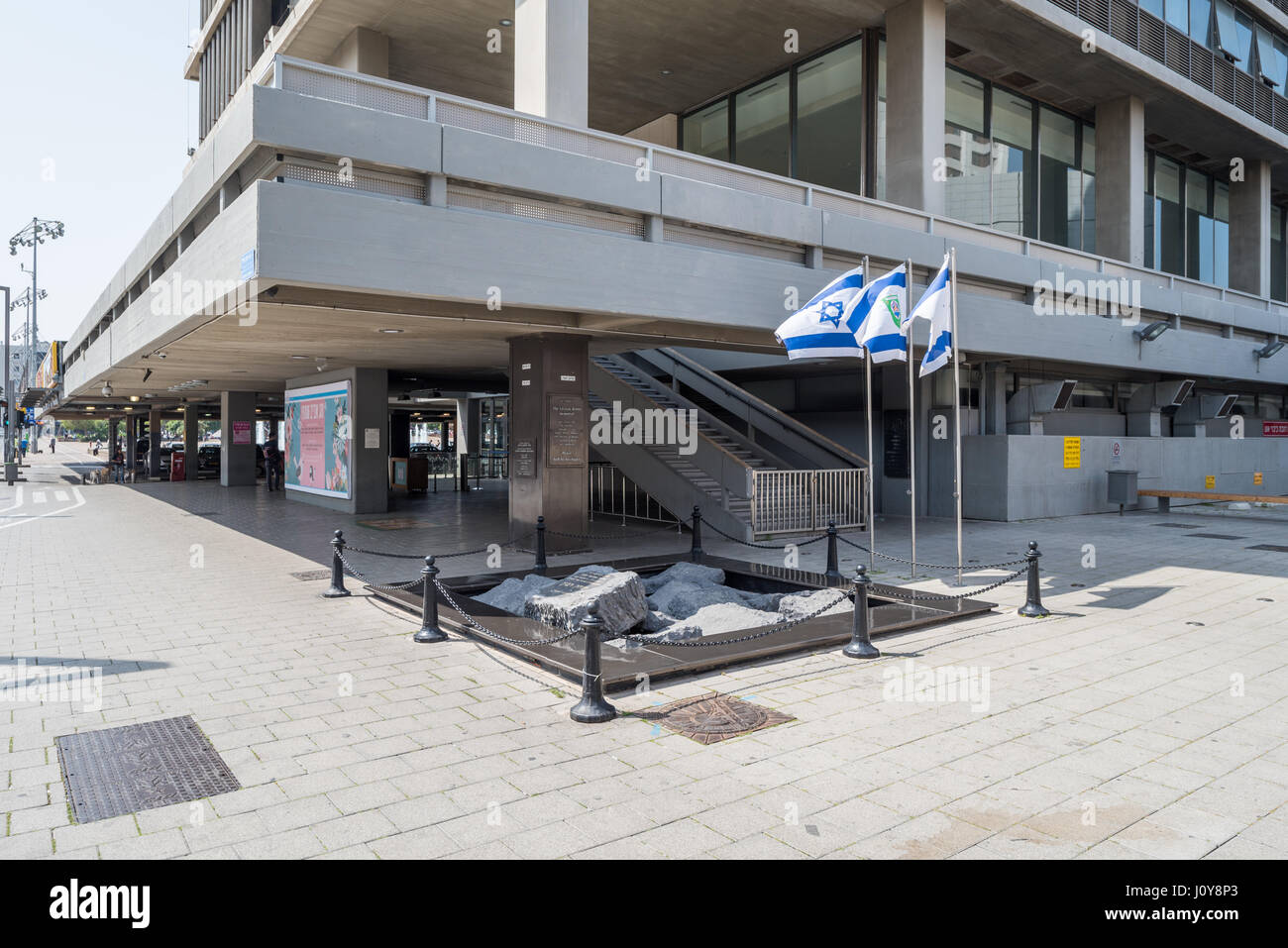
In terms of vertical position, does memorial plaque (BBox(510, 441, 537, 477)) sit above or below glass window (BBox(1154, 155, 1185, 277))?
below

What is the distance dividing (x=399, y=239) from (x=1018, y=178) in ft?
59.7

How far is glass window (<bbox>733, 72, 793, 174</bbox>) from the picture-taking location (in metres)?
20.2

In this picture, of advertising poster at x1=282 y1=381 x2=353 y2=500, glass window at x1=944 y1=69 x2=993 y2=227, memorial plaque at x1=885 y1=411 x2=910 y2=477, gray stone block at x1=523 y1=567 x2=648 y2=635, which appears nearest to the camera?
gray stone block at x1=523 y1=567 x2=648 y2=635

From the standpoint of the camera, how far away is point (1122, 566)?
1352 centimetres

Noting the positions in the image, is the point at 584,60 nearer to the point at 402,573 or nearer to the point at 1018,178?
the point at 402,573

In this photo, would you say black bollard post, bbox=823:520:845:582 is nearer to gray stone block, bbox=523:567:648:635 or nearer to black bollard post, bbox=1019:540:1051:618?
black bollard post, bbox=1019:540:1051:618

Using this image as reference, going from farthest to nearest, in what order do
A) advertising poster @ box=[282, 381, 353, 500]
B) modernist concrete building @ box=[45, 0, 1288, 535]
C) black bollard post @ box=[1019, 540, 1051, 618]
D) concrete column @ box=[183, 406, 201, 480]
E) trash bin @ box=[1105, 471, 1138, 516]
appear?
concrete column @ box=[183, 406, 201, 480] → trash bin @ box=[1105, 471, 1138, 516] → advertising poster @ box=[282, 381, 353, 500] → modernist concrete building @ box=[45, 0, 1288, 535] → black bollard post @ box=[1019, 540, 1051, 618]

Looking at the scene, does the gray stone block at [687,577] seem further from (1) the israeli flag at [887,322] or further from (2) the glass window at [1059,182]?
(2) the glass window at [1059,182]

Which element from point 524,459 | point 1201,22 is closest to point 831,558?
point 524,459

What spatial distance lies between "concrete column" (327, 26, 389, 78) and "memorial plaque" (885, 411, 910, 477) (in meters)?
14.0

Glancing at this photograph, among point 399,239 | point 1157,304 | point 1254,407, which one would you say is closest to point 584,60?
point 399,239

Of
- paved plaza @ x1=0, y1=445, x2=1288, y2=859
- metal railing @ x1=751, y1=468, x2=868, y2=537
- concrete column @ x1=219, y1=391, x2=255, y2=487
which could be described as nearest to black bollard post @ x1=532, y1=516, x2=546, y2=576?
paved plaza @ x1=0, y1=445, x2=1288, y2=859

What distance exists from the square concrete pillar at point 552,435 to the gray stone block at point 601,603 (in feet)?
15.0

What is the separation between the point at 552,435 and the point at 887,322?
5.77 metres
